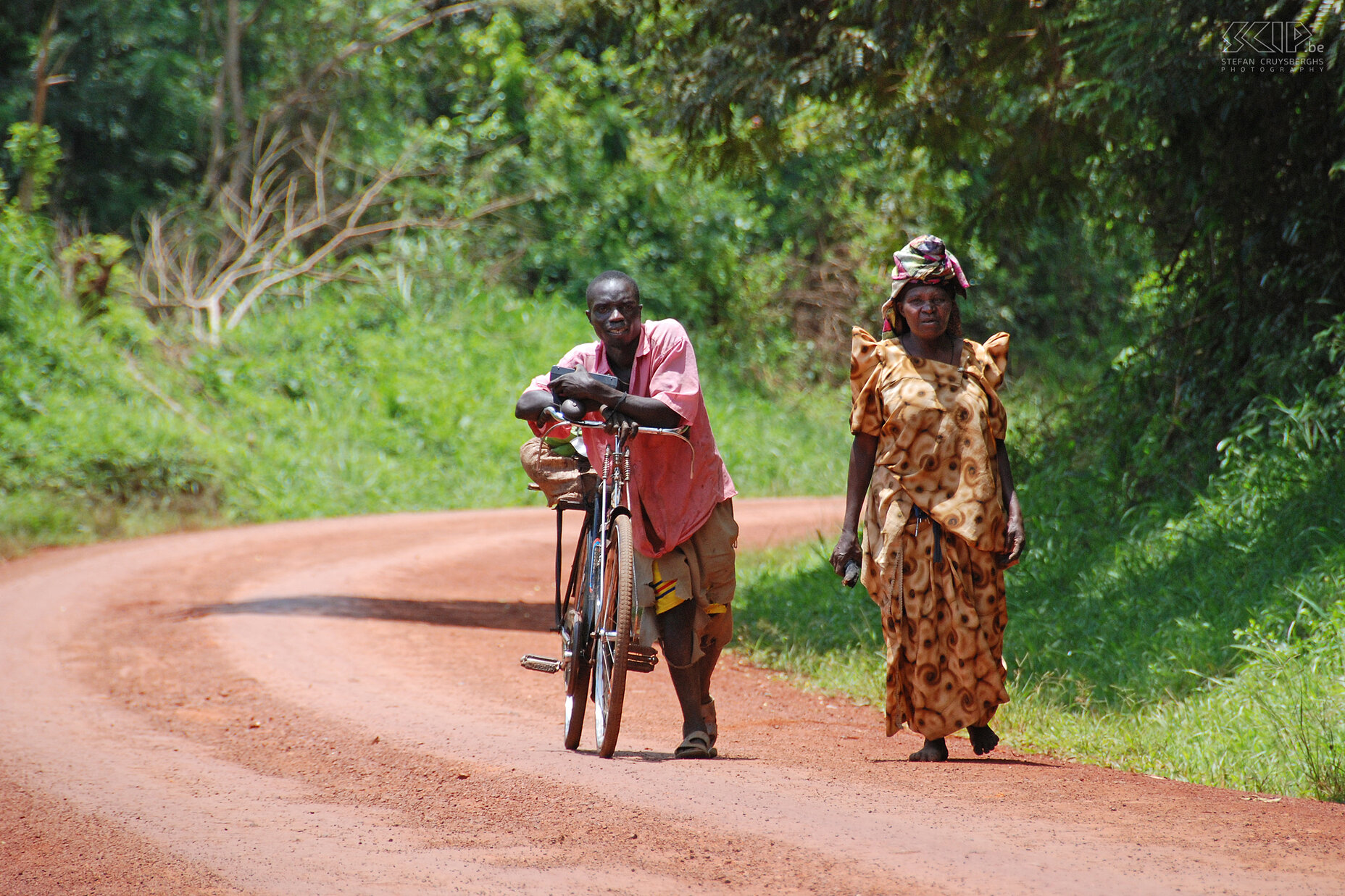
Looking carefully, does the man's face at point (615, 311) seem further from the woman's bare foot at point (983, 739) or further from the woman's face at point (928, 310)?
the woman's bare foot at point (983, 739)

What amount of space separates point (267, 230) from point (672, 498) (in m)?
19.7

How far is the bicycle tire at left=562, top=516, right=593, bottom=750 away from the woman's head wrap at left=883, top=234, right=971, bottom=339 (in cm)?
150

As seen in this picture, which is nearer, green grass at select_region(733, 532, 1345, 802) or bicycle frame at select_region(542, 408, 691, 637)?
bicycle frame at select_region(542, 408, 691, 637)

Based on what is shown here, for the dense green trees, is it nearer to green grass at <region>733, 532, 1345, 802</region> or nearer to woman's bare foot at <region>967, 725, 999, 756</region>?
green grass at <region>733, 532, 1345, 802</region>

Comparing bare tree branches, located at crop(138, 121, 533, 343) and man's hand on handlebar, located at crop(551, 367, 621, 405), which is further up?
bare tree branches, located at crop(138, 121, 533, 343)

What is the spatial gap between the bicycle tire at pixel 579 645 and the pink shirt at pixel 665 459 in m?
0.28

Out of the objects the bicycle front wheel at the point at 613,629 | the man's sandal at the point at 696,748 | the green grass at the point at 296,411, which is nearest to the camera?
the bicycle front wheel at the point at 613,629

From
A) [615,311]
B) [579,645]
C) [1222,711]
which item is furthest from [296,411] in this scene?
[1222,711]

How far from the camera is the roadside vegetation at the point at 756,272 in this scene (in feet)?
24.1

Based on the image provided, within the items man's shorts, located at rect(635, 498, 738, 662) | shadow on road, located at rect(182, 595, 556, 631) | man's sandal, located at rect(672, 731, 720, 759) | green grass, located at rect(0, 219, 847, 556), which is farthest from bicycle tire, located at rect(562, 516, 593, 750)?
green grass, located at rect(0, 219, 847, 556)

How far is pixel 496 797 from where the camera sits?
4.36 meters

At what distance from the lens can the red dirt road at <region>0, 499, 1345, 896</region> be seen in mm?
3479

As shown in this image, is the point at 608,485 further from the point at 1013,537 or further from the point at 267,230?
the point at 267,230

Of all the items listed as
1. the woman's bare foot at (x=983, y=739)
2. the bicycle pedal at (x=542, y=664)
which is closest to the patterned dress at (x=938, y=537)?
the woman's bare foot at (x=983, y=739)
